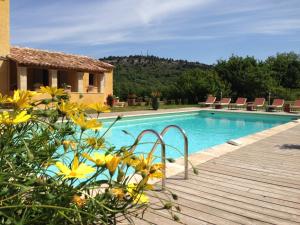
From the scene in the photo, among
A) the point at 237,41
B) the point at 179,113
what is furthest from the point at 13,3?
the point at 237,41

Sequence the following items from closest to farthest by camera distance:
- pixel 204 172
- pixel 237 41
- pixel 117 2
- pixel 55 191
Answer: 1. pixel 55 191
2. pixel 204 172
3. pixel 117 2
4. pixel 237 41

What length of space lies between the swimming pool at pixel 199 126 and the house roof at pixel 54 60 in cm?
553

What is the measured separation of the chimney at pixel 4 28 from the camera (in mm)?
16531

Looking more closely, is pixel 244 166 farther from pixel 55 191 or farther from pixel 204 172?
pixel 55 191

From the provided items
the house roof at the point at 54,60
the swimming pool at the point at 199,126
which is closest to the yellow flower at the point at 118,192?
the swimming pool at the point at 199,126

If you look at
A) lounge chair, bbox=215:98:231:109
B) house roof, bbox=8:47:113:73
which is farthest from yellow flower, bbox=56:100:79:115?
lounge chair, bbox=215:98:231:109

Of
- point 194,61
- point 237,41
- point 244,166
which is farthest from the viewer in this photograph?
point 194,61

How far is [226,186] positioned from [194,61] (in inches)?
1953

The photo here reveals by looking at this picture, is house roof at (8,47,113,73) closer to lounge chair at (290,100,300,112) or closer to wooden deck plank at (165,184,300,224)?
lounge chair at (290,100,300,112)

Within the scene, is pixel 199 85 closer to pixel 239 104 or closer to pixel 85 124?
pixel 239 104

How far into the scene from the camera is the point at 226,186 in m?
4.23

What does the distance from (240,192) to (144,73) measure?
37340mm

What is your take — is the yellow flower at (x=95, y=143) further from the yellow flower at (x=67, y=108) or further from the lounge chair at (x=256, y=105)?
the lounge chair at (x=256, y=105)

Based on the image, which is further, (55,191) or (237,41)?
(237,41)
